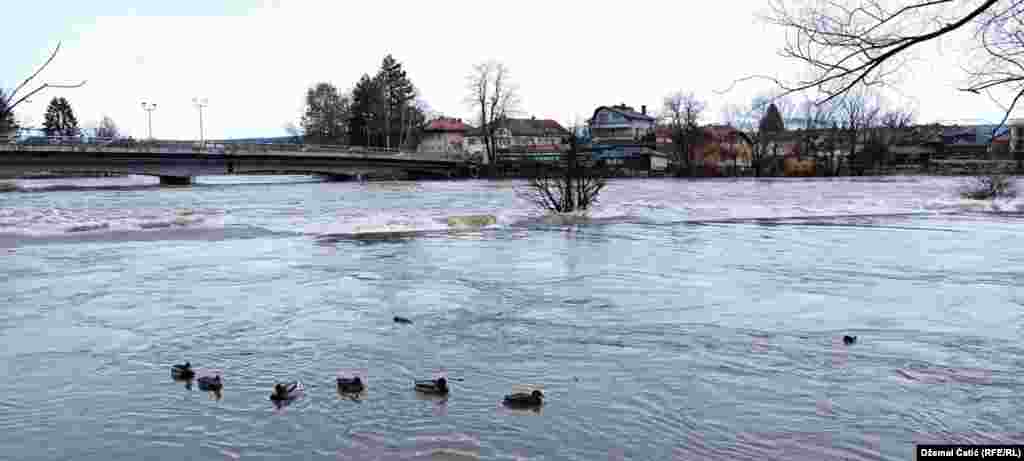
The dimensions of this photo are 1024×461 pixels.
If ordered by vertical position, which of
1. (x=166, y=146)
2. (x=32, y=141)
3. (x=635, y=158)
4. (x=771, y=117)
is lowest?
(x=635, y=158)

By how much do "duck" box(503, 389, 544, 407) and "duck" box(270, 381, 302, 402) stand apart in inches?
59.8

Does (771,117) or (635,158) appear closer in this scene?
(771,117)

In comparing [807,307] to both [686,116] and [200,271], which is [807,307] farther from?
[686,116]

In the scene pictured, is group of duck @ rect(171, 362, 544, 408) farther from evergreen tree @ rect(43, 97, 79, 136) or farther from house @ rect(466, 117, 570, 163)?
evergreen tree @ rect(43, 97, 79, 136)

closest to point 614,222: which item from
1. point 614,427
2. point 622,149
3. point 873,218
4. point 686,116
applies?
point 873,218

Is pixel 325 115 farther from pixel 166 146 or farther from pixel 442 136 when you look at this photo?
pixel 166 146

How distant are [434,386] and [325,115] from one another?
137800mm

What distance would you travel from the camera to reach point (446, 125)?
154 metres

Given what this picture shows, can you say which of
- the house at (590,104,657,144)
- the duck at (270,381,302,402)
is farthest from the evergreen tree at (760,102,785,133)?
the house at (590,104,657,144)

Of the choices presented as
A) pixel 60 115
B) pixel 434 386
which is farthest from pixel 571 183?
pixel 60 115

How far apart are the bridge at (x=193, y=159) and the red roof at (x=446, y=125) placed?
198 ft

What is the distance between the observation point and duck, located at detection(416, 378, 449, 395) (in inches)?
237

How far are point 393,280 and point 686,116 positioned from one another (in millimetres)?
102287

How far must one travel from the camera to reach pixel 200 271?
13406 mm
